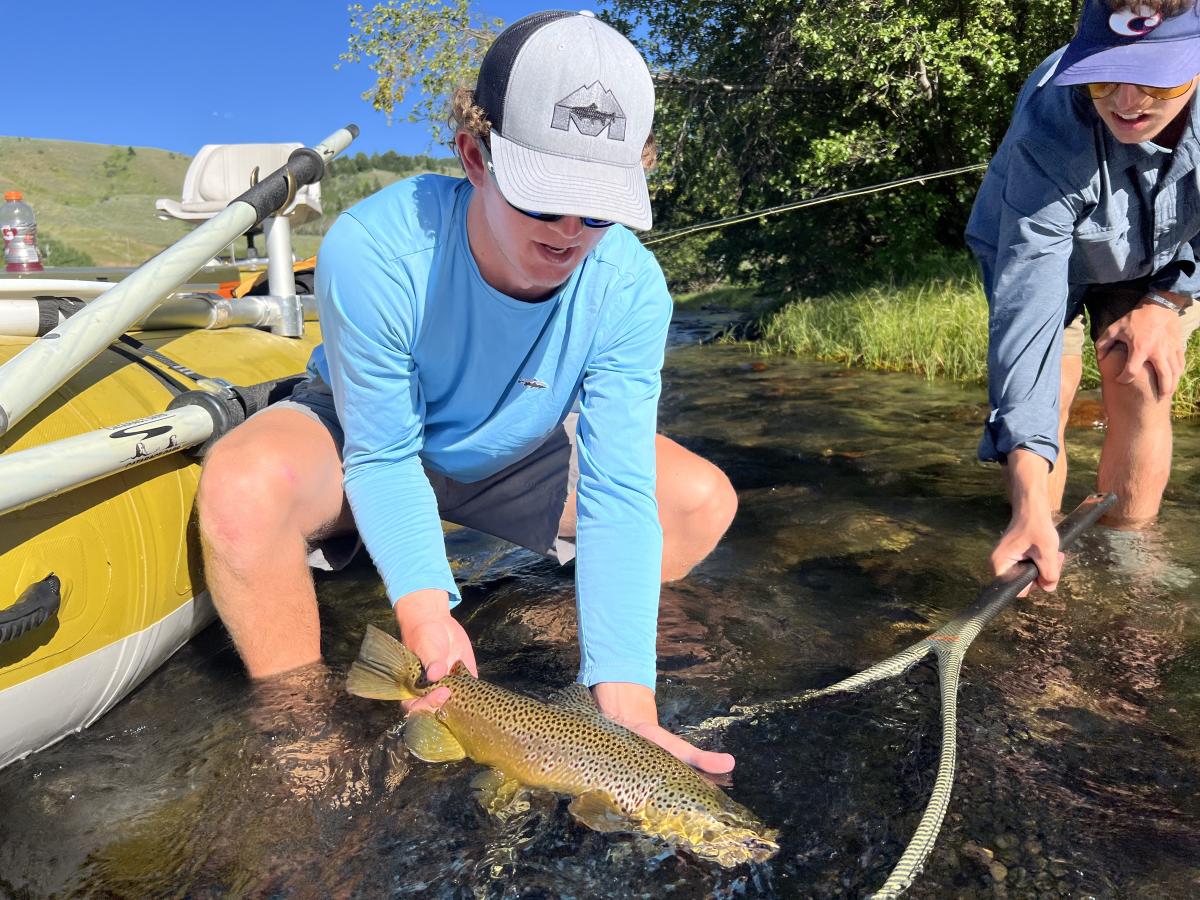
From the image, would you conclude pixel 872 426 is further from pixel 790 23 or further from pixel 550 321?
pixel 790 23

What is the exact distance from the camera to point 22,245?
5.83 meters

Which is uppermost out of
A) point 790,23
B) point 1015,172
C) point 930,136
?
point 790,23

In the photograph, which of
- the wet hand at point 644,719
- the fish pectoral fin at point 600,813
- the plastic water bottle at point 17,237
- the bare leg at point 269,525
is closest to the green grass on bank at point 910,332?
the wet hand at point 644,719

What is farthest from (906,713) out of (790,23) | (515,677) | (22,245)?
(790,23)

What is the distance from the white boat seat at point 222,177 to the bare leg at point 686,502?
313cm

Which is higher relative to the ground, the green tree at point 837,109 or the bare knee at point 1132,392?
the green tree at point 837,109

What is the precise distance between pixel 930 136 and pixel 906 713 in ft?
43.4

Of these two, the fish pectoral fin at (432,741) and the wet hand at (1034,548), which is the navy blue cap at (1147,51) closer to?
the wet hand at (1034,548)

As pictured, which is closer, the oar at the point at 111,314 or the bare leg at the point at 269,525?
the oar at the point at 111,314

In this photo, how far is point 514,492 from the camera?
3451 mm

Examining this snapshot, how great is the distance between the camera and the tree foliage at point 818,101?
474 inches

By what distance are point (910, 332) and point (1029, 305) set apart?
753 centimetres

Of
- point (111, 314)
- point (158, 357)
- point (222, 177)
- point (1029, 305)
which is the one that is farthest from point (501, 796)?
point (222, 177)

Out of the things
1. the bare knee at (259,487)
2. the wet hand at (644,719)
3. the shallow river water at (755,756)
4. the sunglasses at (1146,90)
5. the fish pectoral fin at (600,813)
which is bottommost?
the shallow river water at (755,756)
